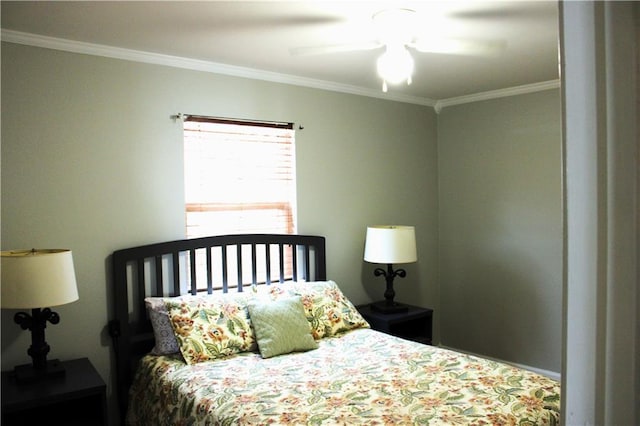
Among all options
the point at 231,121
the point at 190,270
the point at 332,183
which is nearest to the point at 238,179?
the point at 231,121

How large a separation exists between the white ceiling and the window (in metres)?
0.44

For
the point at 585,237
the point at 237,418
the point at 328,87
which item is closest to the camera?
the point at 585,237

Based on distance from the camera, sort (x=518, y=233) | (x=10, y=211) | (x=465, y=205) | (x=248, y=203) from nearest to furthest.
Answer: (x=10, y=211), (x=248, y=203), (x=518, y=233), (x=465, y=205)

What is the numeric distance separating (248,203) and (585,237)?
3.23 m

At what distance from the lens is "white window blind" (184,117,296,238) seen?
11.2ft

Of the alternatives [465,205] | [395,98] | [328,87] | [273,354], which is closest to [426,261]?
[465,205]

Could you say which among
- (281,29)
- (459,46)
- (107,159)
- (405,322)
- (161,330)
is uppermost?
(281,29)

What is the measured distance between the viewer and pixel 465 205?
474 cm

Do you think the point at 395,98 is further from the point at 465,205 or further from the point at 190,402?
the point at 190,402

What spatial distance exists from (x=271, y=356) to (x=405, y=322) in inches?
59.4

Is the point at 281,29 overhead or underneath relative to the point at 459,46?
overhead

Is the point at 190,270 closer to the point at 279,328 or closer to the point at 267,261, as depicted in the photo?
the point at 267,261

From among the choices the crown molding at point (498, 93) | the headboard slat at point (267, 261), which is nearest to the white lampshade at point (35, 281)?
the headboard slat at point (267, 261)

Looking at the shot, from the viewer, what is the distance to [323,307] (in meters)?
3.46
